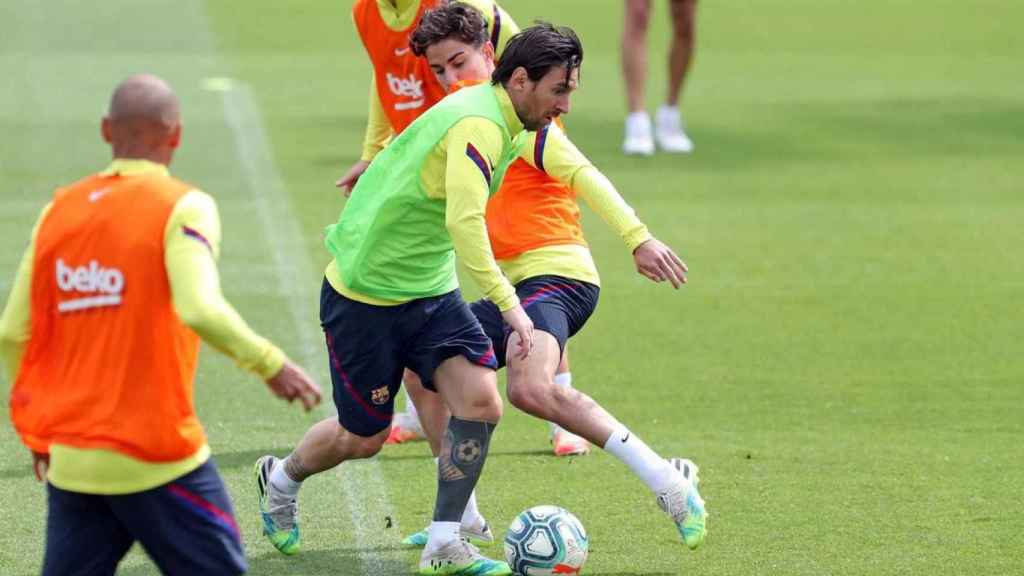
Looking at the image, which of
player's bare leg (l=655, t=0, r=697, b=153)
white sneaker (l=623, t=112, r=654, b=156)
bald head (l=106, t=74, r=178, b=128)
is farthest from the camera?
white sneaker (l=623, t=112, r=654, b=156)

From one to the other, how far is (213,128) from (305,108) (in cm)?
142

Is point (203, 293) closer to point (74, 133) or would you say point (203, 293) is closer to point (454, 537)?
point (454, 537)

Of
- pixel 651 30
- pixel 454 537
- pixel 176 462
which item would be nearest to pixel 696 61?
pixel 651 30

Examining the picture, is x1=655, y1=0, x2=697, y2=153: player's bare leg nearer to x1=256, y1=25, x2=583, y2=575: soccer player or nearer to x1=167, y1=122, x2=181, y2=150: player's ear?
x1=256, y1=25, x2=583, y2=575: soccer player

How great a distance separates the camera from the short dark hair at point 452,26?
6.57 m

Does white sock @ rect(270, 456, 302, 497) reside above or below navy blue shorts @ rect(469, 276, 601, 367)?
below

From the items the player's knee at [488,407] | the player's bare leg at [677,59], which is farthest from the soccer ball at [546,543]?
the player's bare leg at [677,59]

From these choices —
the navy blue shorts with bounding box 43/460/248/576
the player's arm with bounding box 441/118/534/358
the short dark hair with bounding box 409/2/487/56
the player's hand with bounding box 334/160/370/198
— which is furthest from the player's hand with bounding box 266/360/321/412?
the player's hand with bounding box 334/160/370/198

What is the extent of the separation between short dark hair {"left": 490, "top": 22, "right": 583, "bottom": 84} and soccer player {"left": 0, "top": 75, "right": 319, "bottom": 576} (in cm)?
149

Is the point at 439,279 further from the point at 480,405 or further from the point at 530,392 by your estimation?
the point at 530,392

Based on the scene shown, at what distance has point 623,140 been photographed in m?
16.8

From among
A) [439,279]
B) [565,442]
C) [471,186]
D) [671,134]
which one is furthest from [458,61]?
[671,134]

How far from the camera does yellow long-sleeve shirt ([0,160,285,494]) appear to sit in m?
4.41

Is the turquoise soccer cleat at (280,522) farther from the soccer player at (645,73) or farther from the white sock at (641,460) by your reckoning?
the soccer player at (645,73)
